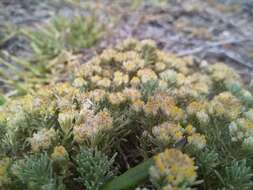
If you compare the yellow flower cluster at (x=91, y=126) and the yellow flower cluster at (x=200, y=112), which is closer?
the yellow flower cluster at (x=91, y=126)

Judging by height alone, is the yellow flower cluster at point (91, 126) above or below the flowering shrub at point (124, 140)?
above

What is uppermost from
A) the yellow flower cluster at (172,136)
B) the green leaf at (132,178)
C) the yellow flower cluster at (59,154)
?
the yellow flower cluster at (172,136)

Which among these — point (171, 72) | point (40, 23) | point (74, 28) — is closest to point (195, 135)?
point (171, 72)

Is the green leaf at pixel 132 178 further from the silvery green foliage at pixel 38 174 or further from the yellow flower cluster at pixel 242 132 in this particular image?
the yellow flower cluster at pixel 242 132

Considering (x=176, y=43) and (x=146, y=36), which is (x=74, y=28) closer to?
(x=146, y=36)

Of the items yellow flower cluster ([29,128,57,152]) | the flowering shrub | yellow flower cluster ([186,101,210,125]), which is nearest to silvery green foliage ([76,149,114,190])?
the flowering shrub

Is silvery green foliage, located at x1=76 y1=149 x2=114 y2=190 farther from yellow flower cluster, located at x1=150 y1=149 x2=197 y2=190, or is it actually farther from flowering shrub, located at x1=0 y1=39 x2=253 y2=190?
yellow flower cluster, located at x1=150 y1=149 x2=197 y2=190

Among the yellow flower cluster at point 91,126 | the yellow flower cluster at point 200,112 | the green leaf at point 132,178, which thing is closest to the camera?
the green leaf at point 132,178

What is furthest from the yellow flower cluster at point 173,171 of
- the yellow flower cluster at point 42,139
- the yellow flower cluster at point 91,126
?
the yellow flower cluster at point 42,139

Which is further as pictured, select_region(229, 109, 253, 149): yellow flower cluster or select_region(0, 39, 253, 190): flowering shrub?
select_region(229, 109, 253, 149): yellow flower cluster
